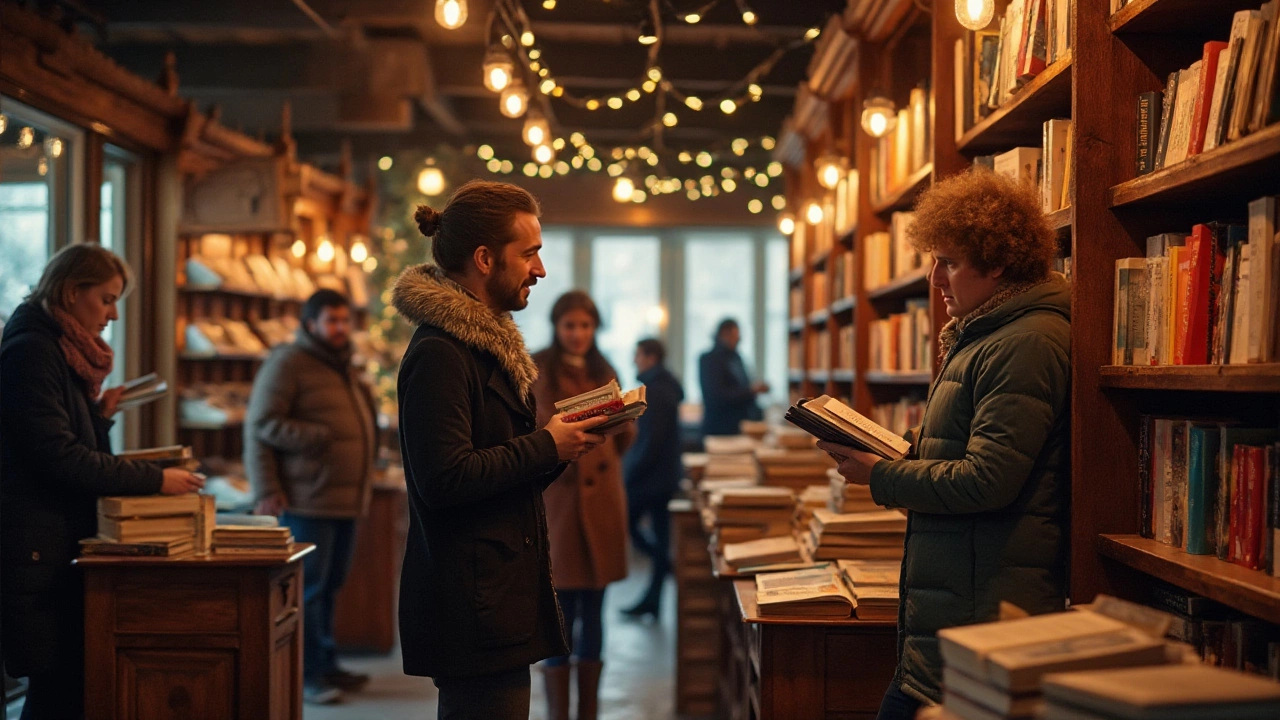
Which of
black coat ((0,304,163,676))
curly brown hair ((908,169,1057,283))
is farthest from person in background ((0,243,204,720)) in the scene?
curly brown hair ((908,169,1057,283))

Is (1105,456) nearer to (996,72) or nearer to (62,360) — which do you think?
(996,72)

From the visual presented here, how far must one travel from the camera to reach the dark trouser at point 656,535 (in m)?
6.98

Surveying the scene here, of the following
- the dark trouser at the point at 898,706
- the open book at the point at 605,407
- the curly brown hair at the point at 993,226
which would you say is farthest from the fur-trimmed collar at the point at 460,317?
the dark trouser at the point at 898,706

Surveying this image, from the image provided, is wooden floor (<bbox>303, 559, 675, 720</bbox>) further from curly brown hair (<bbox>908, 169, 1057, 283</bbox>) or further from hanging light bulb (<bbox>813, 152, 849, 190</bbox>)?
curly brown hair (<bbox>908, 169, 1057, 283</bbox>)

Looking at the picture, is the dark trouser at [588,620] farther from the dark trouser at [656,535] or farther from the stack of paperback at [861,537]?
the dark trouser at [656,535]

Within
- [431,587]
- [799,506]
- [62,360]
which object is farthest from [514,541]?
[799,506]

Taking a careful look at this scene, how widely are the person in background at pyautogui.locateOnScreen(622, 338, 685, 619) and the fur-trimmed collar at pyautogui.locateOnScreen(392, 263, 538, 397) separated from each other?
424 cm

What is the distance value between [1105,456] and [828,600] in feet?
2.95

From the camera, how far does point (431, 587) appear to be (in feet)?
7.35

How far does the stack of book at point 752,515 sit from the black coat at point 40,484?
1.88 meters

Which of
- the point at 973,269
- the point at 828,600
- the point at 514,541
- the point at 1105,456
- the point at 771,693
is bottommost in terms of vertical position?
the point at 771,693

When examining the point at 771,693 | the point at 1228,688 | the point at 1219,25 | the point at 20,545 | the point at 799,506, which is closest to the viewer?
the point at 1228,688

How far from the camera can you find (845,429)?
7.80 ft

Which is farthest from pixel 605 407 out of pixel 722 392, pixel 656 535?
pixel 722 392
